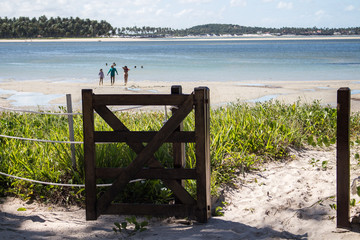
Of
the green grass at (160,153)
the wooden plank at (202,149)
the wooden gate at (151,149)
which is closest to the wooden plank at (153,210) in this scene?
the wooden gate at (151,149)

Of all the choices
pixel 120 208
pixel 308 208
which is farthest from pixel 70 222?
pixel 308 208

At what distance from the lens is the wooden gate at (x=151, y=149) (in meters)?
4.51

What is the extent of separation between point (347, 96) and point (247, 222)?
173 centimetres

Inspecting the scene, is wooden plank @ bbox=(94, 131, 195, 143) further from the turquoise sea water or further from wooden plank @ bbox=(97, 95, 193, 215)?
the turquoise sea water

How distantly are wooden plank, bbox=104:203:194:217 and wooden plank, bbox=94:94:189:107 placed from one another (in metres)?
1.09

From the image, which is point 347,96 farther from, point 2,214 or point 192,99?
point 2,214

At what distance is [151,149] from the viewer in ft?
14.9

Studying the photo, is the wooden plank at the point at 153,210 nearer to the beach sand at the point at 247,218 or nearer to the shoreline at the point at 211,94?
the beach sand at the point at 247,218

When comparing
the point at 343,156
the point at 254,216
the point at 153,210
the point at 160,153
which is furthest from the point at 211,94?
the point at 343,156

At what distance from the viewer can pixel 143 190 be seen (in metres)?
5.44

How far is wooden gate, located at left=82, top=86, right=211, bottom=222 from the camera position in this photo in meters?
4.51

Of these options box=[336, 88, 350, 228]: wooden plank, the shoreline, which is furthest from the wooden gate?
the shoreline

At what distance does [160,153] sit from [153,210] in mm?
1155

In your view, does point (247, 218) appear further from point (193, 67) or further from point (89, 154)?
point (193, 67)
